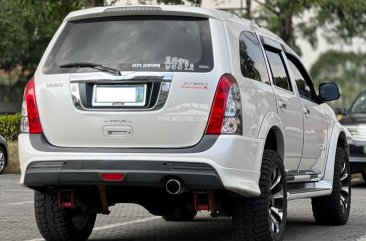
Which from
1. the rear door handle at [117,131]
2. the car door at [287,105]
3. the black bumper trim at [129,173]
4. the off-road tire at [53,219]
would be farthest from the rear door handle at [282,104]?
the off-road tire at [53,219]

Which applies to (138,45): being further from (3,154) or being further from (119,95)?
(3,154)

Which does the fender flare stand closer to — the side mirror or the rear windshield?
the side mirror

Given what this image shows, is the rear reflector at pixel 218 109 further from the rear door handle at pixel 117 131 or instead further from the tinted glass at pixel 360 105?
the tinted glass at pixel 360 105

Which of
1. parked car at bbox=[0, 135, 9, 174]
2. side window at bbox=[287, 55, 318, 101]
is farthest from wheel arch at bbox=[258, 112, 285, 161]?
parked car at bbox=[0, 135, 9, 174]

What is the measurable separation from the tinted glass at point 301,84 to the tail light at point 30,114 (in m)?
2.96

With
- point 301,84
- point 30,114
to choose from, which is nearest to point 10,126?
point 301,84

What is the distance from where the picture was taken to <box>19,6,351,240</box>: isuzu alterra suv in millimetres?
6648

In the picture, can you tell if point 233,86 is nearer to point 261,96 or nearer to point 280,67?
point 261,96

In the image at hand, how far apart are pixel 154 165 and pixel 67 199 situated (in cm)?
101

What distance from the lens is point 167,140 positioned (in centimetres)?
668

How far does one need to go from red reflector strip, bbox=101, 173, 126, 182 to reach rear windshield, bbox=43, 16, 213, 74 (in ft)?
2.59

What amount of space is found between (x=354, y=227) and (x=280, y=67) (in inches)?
81.6

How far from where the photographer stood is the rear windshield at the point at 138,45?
6.83m

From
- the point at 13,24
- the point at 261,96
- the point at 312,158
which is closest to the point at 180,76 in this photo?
the point at 261,96
